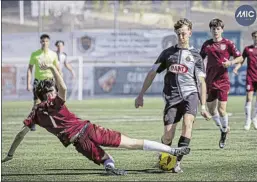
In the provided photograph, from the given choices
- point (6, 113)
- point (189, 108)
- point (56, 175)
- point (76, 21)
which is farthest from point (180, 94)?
point (76, 21)

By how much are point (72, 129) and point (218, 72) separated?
582 centimetres

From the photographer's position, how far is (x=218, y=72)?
51.1 feet

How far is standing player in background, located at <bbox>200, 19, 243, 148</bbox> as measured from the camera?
598 inches

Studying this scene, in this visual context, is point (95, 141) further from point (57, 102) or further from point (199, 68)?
point (199, 68)

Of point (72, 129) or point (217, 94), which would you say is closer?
point (72, 129)

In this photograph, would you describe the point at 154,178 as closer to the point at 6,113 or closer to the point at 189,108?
the point at 189,108

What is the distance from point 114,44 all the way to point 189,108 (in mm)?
24579

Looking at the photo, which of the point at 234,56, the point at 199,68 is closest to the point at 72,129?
the point at 199,68

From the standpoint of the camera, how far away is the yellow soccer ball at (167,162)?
10.9 metres

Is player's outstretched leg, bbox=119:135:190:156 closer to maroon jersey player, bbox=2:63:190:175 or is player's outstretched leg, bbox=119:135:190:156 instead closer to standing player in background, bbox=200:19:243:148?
maroon jersey player, bbox=2:63:190:175

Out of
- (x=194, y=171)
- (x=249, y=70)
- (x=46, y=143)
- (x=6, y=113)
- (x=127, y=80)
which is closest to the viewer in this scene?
(x=194, y=171)

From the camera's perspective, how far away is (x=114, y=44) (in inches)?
1393

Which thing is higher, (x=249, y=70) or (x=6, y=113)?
(x=249, y=70)

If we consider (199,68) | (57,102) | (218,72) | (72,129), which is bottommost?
(72,129)
